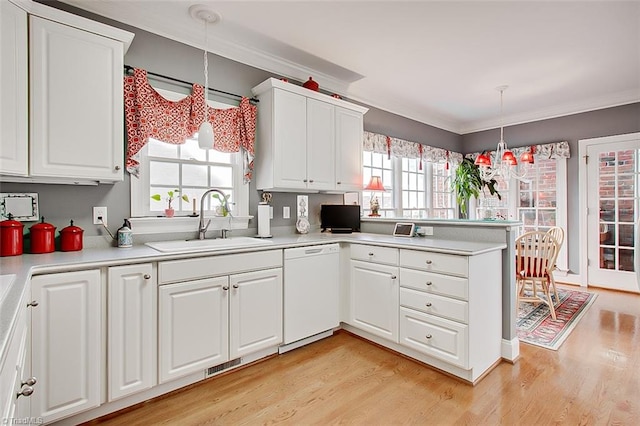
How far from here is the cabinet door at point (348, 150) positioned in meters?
3.34

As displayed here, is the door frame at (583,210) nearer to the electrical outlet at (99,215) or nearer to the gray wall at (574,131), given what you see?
the gray wall at (574,131)

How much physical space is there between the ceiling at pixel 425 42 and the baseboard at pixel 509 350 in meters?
2.46

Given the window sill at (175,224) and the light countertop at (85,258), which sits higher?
the window sill at (175,224)

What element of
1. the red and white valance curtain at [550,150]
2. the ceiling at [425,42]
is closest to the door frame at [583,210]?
the red and white valance curtain at [550,150]

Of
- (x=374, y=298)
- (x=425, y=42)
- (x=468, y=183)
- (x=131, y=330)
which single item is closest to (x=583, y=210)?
(x=468, y=183)

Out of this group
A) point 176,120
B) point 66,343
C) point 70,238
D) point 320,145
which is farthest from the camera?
point 320,145

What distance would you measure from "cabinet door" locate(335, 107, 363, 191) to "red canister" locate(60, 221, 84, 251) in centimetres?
218

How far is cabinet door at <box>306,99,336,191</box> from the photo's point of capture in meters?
3.10

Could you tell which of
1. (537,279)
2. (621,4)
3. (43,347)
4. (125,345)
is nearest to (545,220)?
(537,279)

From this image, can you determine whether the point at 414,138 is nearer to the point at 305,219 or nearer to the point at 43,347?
the point at 305,219

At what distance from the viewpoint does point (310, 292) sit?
2.69 m

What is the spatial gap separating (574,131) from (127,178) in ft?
18.7

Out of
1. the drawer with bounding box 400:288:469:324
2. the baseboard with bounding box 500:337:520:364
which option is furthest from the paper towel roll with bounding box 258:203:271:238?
the baseboard with bounding box 500:337:520:364

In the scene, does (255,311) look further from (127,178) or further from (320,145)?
(320,145)
